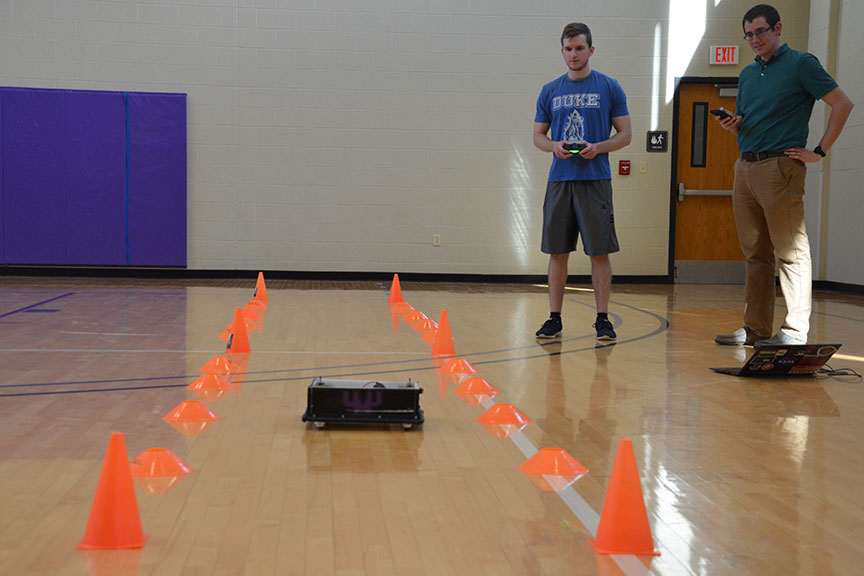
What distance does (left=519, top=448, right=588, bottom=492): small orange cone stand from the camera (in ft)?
7.15

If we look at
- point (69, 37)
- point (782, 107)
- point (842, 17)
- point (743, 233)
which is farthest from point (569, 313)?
point (69, 37)

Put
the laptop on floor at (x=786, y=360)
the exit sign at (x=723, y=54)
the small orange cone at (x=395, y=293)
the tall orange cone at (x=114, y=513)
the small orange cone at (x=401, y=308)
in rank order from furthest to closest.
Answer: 1. the exit sign at (x=723, y=54)
2. the small orange cone at (x=395, y=293)
3. the small orange cone at (x=401, y=308)
4. the laptop on floor at (x=786, y=360)
5. the tall orange cone at (x=114, y=513)

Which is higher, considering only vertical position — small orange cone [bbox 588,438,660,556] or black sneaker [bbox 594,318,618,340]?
small orange cone [bbox 588,438,660,556]

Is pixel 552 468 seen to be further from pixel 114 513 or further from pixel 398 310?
pixel 398 310

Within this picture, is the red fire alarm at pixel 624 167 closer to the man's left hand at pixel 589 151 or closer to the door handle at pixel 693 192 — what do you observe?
the door handle at pixel 693 192

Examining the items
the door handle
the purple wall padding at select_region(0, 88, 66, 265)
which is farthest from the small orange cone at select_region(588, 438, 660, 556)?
the purple wall padding at select_region(0, 88, 66, 265)

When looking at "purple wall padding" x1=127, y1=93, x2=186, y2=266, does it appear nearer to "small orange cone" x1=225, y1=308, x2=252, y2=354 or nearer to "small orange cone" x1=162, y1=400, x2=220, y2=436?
"small orange cone" x1=225, y1=308, x2=252, y2=354

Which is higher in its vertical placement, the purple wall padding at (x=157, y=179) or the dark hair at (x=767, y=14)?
the dark hair at (x=767, y=14)

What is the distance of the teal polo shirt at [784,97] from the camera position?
→ 4.12 meters

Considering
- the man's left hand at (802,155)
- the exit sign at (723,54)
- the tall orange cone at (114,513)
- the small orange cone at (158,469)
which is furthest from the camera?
the exit sign at (723,54)

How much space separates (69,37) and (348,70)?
3.00m

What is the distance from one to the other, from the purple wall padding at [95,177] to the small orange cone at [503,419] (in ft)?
24.2

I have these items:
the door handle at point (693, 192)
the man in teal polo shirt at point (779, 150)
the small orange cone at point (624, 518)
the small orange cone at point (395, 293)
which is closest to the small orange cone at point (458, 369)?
the man in teal polo shirt at point (779, 150)

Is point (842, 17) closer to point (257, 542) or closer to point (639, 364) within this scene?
point (639, 364)
